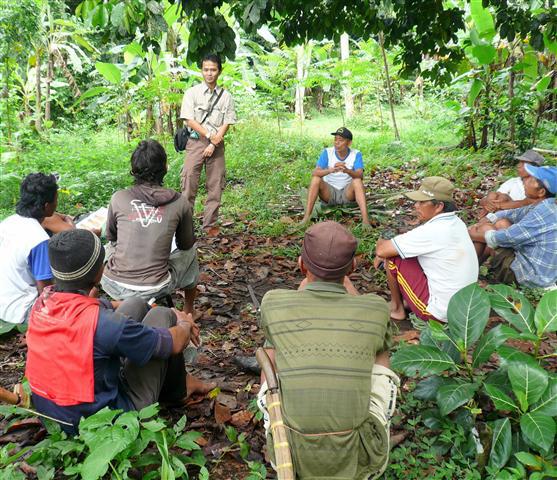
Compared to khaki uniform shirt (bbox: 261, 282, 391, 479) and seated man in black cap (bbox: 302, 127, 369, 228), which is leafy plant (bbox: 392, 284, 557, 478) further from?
seated man in black cap (bbox: 302, 127, 369, 228)

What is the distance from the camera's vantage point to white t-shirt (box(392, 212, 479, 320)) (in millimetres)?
3504

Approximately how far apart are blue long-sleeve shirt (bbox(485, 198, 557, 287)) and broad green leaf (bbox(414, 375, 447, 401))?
6.78ft

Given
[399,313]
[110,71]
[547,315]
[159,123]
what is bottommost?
[399,313]

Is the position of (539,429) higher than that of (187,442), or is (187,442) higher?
(539,429)

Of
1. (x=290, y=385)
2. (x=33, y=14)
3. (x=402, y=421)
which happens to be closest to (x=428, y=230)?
(x=402, y=421)

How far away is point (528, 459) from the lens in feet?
7.30

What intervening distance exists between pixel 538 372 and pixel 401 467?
0.81 metres

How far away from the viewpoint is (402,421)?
2840mm

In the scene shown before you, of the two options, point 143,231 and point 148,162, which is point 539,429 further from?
point 148,162

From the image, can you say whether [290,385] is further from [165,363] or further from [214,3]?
[214,3]

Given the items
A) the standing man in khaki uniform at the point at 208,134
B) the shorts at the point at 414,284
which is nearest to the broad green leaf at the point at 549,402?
the shorts at the point at 414,284

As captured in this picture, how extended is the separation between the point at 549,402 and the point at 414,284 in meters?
1.51

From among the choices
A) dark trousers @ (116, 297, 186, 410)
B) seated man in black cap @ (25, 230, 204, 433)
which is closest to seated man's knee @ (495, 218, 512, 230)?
dark trousers @ (116, 297, 186, 410)

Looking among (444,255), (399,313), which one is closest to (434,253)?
(444,255)
